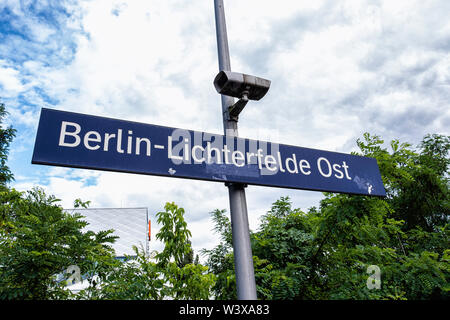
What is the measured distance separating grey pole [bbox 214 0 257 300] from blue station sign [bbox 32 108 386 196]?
Answer: 0.13m

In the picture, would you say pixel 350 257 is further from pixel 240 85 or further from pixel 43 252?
pixel 43 252

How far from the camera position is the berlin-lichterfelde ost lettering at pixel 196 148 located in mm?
1736

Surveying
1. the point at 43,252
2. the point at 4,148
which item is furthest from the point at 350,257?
the point at 4,148

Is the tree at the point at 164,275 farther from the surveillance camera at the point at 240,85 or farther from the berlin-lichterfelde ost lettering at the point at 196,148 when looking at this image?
the surveillance camera at the point at 240,85

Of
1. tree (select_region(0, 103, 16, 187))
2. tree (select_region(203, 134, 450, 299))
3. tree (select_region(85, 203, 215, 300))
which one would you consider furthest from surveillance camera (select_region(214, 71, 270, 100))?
tree (select_region(0, 103, 16, 187))

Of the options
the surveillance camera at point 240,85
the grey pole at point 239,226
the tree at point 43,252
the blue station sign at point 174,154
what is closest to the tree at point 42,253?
the tree at point 43,252

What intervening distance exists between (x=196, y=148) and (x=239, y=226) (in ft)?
1.95

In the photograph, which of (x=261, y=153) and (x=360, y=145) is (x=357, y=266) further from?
(x=261, y=153)

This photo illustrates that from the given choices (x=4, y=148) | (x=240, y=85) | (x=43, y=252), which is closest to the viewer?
(x=240, y=85)

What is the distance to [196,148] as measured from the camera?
194 cm
